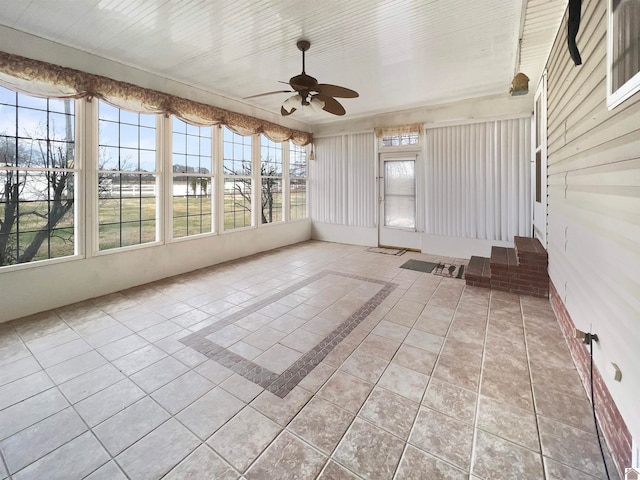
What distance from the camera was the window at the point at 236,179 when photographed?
5.57 metres

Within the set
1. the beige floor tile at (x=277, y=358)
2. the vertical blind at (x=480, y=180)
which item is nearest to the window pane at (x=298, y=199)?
the vertical blind at (x=480, y=180)

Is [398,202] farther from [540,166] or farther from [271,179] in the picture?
[271,179]

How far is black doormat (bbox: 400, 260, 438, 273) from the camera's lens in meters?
5.08

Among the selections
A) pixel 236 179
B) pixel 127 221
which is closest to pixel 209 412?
pixel 127 221

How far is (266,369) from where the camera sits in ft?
7.64

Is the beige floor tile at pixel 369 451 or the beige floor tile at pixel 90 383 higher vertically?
the beige floor tile at pixel 90 383

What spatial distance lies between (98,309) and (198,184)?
246cm

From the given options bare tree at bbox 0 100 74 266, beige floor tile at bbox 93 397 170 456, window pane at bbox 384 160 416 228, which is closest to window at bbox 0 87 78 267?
bare tree at bbox 0 100 74 266

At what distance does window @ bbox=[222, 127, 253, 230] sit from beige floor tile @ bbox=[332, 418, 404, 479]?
4613 millimetres

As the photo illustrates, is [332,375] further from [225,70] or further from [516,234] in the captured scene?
[516,234]

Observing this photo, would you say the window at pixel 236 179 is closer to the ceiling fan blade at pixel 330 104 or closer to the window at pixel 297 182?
the window at pixel 297 182

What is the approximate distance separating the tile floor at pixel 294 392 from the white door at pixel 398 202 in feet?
9.63

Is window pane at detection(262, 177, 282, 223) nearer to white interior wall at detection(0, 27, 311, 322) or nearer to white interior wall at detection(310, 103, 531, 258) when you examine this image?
white interior wall at detection(0, 27, 311, 322)

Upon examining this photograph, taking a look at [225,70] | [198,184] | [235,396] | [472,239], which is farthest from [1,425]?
[472,239]
